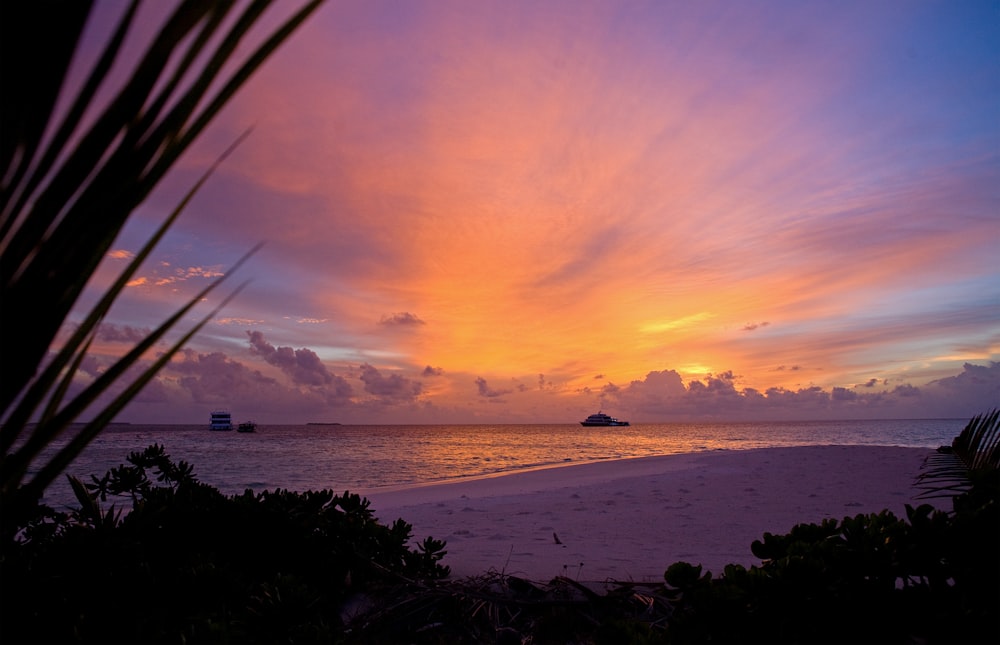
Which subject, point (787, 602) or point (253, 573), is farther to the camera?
point (253, 573)

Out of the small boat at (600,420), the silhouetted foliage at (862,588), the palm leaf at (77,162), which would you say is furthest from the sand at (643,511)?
the small boat at (600,420)

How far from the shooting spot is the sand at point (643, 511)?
5.02 meters

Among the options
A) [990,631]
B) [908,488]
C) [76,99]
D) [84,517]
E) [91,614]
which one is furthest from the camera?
[908,488]

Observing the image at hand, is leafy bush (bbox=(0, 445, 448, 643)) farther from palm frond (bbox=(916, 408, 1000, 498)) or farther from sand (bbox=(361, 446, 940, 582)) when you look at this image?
palm frond (bbox=(916, 408, 1000, 498))

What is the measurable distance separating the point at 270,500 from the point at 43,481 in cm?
334

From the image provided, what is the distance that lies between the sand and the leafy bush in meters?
1.26

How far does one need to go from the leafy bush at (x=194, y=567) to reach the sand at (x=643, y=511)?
4.15 ft

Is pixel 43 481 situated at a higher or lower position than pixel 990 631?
higher

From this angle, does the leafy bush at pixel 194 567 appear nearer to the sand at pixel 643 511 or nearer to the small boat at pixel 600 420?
the sand at pixel 643 511

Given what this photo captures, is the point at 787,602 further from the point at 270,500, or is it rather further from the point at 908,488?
the point at 908,488

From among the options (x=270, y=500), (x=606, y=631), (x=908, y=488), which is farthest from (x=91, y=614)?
(x=908, y=488)

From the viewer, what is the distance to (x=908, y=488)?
9133mm

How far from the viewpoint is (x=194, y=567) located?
256 centimetres

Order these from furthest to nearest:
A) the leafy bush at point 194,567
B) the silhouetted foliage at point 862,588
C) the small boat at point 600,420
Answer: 1. the small boat at point 600,420
2. the leafy bush at point 194,567
3. the silhouetted foliage at point 862,588
